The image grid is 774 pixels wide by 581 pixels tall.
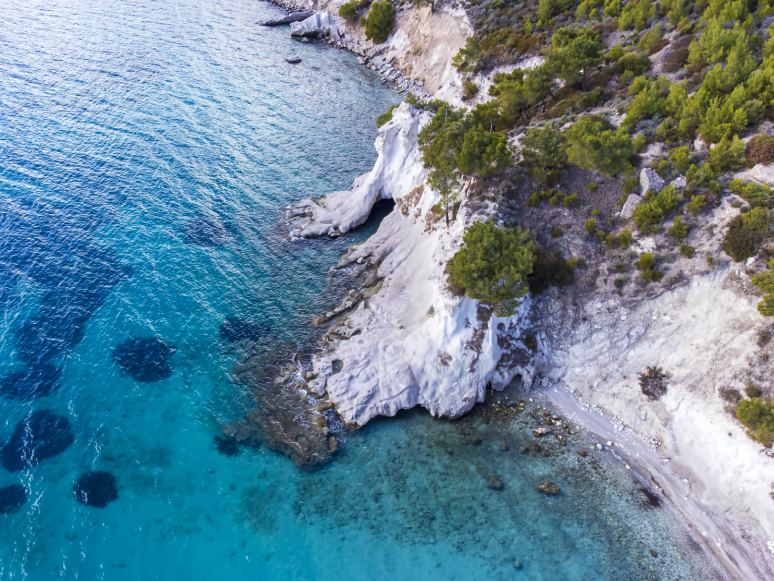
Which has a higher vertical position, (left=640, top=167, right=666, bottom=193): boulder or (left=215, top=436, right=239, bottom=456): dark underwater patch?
(left=640, top=167, right=666, bottom=193): boulder

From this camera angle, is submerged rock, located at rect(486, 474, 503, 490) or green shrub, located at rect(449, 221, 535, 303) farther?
green shrub, located at rect(449, 221, 535, 303)

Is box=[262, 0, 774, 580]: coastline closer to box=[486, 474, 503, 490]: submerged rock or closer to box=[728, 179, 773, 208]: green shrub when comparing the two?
box=[486, 474, 503, 490]: submerged rock

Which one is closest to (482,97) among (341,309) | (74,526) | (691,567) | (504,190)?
(504,190)

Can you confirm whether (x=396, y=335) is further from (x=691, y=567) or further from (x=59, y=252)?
(x=59, y=252)

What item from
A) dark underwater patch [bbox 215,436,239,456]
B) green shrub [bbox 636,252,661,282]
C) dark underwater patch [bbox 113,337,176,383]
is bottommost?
dark underwater patch [bbox 113,337,176,383]

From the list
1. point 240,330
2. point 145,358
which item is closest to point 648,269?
point 240,330

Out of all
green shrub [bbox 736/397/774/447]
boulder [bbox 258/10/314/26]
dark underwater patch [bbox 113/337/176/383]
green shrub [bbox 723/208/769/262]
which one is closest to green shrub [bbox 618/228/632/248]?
green shrub [bbox 723/208/769/262]

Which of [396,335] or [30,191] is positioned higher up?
[396,335]
